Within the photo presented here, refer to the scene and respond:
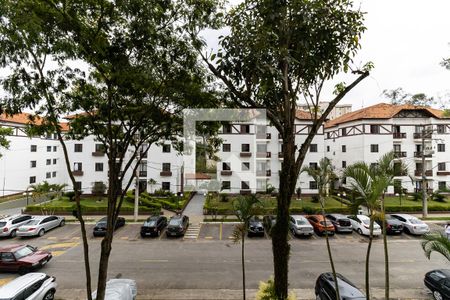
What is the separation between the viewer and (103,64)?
711cm

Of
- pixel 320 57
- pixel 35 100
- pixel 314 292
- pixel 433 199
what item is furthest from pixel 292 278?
pixel 433 199

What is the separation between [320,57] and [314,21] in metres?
0.91

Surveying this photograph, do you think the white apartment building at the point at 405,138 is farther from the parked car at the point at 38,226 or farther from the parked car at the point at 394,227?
the parked car at the point at 38,226

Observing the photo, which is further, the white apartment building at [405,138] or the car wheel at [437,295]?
the white apartment building at [405,138]

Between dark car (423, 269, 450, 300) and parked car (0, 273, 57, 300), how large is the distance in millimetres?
14409

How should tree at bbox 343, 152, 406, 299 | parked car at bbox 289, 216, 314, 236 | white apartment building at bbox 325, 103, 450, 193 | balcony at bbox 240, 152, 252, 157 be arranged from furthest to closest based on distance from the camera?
white apartment building at bbox 325, 103, 450, 193 < balcony at bbox 240, 152, 252, 157 < parked car at bbox 289, 216, 314, 236 < tree at bbox 343, 152, 406, 299

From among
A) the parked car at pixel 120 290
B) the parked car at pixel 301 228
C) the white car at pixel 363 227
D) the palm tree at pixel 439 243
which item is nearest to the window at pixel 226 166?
the parked car at pixel 301 228

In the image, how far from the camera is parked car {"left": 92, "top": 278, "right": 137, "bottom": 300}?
894cm

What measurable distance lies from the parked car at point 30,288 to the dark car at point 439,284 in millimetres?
14409

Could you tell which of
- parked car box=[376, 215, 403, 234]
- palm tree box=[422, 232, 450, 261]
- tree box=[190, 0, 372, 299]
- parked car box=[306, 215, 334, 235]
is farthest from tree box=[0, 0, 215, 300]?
parked car box=[376, 215, 403, 234]

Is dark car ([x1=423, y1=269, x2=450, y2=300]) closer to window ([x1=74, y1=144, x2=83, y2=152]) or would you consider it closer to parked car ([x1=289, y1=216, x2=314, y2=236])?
parked car ([x1=289, y1=216, x2=314, y2=236])

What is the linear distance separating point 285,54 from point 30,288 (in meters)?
11.1

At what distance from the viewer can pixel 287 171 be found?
21.9 ft

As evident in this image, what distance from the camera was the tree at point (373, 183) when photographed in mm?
6008
